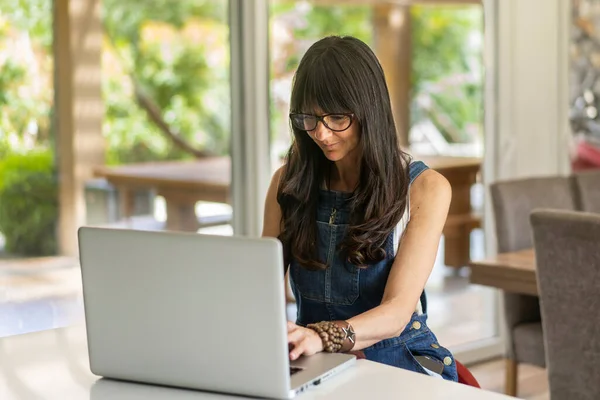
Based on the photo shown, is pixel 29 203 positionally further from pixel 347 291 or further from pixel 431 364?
pixel 431 364

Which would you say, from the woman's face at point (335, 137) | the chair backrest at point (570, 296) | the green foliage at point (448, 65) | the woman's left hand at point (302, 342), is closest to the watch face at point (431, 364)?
the woman's left hand at point (302, 342)

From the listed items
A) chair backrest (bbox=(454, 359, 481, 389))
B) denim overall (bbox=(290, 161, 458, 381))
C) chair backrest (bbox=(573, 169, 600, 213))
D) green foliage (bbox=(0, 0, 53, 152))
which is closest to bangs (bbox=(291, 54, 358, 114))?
denim overall (bbox=(290, 161, 458, 381))

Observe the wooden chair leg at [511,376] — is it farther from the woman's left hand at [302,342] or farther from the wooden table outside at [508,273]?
the woman's left hand at [302,342]

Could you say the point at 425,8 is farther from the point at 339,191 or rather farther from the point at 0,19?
the point at 339,191

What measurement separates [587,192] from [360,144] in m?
1.99

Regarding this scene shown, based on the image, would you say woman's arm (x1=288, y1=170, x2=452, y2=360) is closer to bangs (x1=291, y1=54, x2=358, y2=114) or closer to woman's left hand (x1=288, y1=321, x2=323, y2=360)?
woman's left hand (x1=288, y1=321, x2=323, y2=360)

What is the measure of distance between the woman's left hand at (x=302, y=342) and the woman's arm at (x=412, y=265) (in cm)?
13

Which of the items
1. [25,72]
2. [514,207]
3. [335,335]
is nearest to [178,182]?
[25,72]

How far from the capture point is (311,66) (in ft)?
6.30

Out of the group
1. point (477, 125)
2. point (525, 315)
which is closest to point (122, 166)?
point (525, 315)

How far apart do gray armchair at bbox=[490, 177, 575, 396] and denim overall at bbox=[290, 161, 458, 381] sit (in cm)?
135

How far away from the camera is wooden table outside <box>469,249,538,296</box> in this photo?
2.95 m

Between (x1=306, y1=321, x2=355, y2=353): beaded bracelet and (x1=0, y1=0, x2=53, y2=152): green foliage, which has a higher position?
(x1=0, y1=0, x2=53, y2=152): green foliage

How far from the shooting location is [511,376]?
339 centimetres
